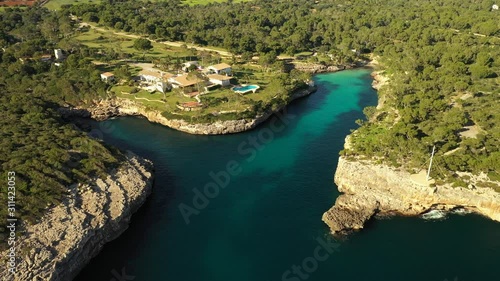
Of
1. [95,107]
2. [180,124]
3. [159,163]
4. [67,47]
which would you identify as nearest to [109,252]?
[159,163]

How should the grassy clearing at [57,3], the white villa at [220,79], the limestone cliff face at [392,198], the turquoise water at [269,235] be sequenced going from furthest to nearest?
the grassy clearing at [57,3]
the white villa at [220,79]
the limestone cliff face at [392,198]
the turquoise water at [269,235]

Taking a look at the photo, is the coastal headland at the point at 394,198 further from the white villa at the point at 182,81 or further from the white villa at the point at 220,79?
the white villa at the point at 182,81

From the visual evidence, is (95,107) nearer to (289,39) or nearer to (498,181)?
(289,39)

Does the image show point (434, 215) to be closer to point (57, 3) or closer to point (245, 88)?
point (245, 88)

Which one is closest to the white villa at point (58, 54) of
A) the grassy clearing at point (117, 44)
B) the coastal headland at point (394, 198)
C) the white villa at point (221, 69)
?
the grassy clearing at point (117, 44)

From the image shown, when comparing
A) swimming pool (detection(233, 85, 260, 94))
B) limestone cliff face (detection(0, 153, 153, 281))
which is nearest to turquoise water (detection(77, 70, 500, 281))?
limestone cliff face (detection(0, 153, 153, 281))

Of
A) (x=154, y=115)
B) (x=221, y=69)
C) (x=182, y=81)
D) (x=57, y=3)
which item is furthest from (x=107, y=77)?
(x=57, y=3)
